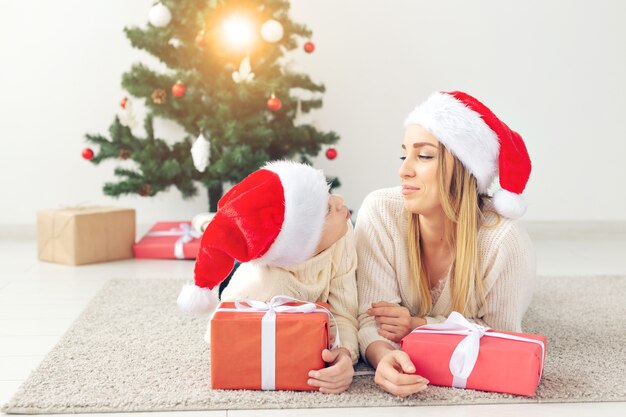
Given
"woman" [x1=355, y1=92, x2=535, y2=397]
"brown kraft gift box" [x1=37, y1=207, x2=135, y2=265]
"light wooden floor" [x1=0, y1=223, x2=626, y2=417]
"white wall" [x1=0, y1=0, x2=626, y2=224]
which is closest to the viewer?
"light wooden floor" [x1=0, y1=223, x2=626, y2=417]

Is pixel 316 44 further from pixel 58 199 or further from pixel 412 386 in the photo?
pixel 412 386

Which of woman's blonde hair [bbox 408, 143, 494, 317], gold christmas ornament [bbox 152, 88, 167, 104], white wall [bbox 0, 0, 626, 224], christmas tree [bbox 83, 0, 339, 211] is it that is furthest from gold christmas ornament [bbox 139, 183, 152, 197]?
woman's blonde hair [bbox 408, 143, 494, 317]

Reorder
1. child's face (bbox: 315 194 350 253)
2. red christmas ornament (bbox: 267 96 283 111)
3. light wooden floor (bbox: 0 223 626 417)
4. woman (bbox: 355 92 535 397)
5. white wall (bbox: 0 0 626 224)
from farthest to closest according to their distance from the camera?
white wall (bbox: 0 0 626 224) → red christmas ornament (bbox: 267 96 283 111) → woman (bbox: 355 92 535 397) → child's face (bbox: 315 194 350 253) → light wooden floor (bbox: 0 223 626 417)

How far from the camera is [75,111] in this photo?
3.88m

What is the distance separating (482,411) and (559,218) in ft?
8.85

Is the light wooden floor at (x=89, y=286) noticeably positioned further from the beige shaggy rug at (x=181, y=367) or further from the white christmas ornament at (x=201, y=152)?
the white christmas ornament at (x=201, y=152)

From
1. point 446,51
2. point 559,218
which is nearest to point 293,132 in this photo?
point 446,51

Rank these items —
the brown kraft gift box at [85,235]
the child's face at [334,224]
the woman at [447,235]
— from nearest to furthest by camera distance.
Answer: the child's face at [334,224], the woman at [447,235], the brown kraft gift box at [85,235]

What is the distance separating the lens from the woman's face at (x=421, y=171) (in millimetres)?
1892

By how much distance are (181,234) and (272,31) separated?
0.96 m

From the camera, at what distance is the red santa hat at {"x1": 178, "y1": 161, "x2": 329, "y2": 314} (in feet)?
5.39

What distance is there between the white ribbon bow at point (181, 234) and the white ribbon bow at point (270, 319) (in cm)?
165

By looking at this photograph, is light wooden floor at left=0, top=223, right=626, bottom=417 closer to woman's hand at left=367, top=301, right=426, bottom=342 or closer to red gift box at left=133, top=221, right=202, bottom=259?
red gift box at left=133, top=221, right=202, bottom=259

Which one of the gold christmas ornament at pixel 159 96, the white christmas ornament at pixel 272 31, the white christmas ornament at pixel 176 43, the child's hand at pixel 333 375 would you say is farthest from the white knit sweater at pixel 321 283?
the white christmas ornament at pixel 176 43
